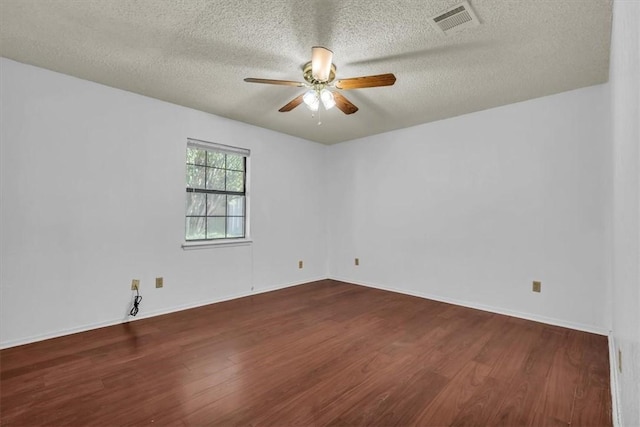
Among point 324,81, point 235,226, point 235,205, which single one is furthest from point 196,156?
point 324,81

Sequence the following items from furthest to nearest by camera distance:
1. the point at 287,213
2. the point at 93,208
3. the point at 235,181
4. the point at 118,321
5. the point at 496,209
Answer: the point at 287,213
the point at 235,181
the point at 496,209
the point at 118,321
the point at 93,208

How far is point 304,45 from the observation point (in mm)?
2129

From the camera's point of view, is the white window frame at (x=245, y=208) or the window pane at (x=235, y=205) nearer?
the white window frame at (x=245, y=208)

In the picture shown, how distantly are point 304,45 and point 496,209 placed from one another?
262cm

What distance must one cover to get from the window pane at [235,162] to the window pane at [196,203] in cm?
Result: 56

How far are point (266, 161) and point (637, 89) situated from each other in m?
3.73

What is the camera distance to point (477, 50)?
7.22ft

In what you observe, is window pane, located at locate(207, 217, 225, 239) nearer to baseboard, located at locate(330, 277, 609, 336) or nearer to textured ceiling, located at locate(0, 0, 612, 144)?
textured ceiling, located at locate(0, 0, 612, 144)

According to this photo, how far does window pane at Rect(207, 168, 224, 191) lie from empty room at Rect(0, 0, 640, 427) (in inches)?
1.7

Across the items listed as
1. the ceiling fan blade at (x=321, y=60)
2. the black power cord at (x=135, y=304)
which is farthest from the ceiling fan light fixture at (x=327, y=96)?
the black power cord at (x=135, y=304)

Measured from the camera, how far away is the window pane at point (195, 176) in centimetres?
356

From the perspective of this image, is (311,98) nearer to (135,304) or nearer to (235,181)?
(235,181)

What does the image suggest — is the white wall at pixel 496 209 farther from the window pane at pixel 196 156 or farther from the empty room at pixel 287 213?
the window pane at pixel 196 156

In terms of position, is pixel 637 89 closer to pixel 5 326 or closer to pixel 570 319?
pixel 570 319
